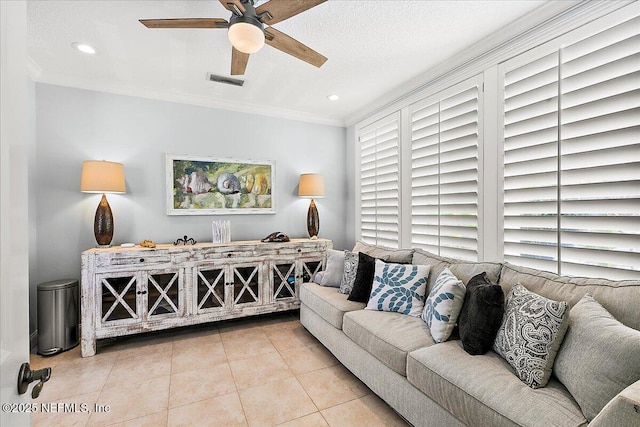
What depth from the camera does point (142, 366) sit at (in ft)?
8.40

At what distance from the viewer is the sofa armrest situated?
83 centimetres

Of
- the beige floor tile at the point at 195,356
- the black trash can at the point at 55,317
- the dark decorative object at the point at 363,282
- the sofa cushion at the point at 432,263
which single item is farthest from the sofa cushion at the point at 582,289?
the black trash can at the point at 55,317

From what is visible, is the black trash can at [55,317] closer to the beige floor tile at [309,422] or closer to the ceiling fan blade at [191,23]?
the beige floor tile at [309,422]

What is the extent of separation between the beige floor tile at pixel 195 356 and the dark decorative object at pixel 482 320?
1.99 meters

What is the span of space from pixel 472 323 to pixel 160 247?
9.51 ft

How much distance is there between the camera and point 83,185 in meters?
2.94

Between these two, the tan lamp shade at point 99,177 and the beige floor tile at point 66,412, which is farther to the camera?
the tan lamp shade at point 99,177

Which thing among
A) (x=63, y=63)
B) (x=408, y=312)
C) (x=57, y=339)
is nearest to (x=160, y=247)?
(x=57, y=339)

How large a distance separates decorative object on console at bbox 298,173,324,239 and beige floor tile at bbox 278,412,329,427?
7.71ft

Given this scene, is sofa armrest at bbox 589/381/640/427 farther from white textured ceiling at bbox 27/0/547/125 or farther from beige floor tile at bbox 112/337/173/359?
beige floor tile at bbox 112/337/173/359

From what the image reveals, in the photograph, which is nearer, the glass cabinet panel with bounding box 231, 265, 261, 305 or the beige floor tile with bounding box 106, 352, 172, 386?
the beige floor tile with bounding box 106, 352, 172, 386

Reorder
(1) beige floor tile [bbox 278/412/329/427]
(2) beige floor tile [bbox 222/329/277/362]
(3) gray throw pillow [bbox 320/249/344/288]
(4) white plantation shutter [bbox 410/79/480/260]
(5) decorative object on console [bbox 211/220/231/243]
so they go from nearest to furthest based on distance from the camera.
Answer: (1) beige floor tile [bbox 278/412/329/427]
(4) white plantation shutter [bbox 410/79/480/260]
(2) beige floor tile [bbox 222/329/277/362]
(3) gray throw pillow [bbox 320/249/344/288]
(5) decorative object on console [bbox 211/220/231/243]

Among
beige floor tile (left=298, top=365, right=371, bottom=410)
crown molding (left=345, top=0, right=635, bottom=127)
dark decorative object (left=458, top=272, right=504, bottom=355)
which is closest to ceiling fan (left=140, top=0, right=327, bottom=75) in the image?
crown molding (left=345, top=0, right=635, bottom=127)

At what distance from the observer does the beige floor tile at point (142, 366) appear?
7.88ft
